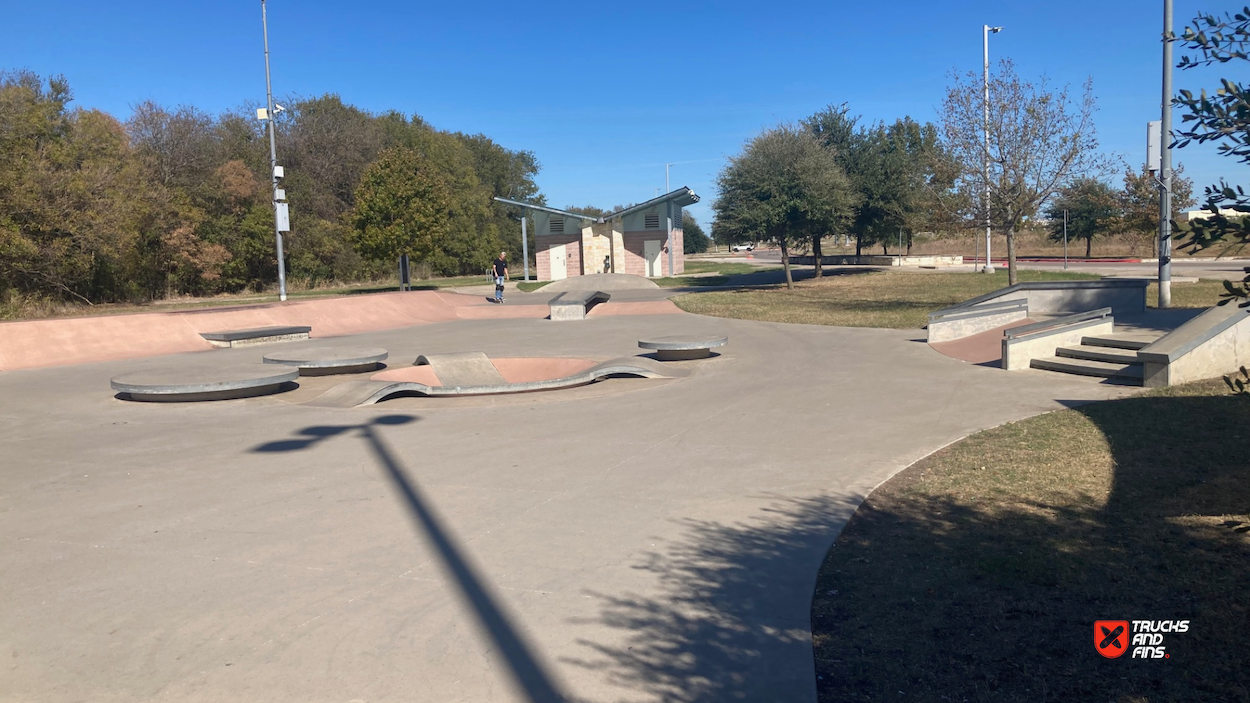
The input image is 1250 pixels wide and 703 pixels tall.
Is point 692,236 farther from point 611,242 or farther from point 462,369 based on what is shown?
point 462,369

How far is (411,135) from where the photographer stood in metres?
57.8

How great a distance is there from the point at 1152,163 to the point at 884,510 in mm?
15565

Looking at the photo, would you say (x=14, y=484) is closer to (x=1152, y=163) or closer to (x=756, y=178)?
(x=1152, y=163)

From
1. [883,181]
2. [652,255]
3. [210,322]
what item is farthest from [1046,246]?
[210,322]

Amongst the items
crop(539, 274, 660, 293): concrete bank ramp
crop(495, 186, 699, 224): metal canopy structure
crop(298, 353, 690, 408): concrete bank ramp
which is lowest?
crop(298, 353, 690, 408): concrete bank ramp

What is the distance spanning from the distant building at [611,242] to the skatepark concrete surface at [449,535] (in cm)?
3663

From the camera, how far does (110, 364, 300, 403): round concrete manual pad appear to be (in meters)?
10.8

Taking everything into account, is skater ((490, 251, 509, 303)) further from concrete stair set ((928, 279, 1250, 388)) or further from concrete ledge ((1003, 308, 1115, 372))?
concrete ledge ((1003, 308, 1115, 372))

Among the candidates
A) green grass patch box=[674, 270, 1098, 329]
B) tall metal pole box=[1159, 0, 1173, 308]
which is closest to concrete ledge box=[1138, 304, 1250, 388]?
tall metal pole box=[1159, 0, 1173, 308]

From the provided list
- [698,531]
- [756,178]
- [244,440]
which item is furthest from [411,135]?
[698,531]

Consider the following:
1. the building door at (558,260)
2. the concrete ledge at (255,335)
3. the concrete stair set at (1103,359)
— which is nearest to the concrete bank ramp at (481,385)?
the concrete stair set at (1103,359)

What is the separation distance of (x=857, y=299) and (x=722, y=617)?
82.6 feet

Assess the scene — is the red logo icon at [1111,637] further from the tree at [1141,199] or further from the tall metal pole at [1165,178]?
the tree at [1141,199]

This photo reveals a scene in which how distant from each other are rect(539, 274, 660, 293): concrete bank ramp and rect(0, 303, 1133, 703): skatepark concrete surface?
26.3m
